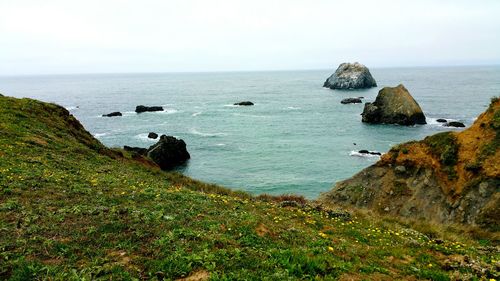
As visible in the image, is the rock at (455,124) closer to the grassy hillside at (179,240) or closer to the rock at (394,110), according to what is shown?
the rock at (394,110)

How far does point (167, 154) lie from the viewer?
59.3 metres

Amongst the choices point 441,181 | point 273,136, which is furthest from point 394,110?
point 441,181

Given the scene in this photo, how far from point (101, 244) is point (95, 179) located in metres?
9.65

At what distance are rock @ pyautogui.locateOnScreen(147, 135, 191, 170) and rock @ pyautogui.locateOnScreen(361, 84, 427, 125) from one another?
177 feet

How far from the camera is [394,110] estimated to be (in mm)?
90062

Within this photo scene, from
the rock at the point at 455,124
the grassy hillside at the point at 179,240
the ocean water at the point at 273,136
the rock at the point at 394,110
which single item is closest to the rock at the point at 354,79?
the ocean water at the point at 273,136

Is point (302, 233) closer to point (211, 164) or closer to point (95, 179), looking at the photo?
point (95, 179)

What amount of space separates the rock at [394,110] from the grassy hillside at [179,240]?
73.7 m

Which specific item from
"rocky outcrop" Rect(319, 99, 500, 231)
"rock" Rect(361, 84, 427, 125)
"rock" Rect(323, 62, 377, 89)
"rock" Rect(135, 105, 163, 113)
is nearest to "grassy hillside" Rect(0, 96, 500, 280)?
Answer: "rocky outcrop" Rect(319, 99, 500, 231)

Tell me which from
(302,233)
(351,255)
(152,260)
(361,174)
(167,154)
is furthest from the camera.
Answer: (167,154)

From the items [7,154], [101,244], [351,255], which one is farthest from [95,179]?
[351,255]

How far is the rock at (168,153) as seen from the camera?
58688 mm

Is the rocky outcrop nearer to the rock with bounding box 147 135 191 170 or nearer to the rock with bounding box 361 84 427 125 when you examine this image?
the rock with bounding box 147 135 191 170

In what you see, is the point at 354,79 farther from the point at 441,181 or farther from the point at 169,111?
the point at 441,181
